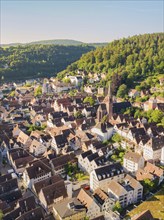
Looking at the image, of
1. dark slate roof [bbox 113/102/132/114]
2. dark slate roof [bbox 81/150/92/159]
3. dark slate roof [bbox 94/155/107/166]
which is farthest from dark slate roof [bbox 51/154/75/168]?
Result: dark slate roof [bbox 113/102/132/114]

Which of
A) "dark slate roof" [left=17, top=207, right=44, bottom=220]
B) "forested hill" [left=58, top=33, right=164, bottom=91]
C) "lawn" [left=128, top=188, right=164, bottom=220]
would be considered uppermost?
"forested hill" [left=58, top=33, right=164, bottom=91]

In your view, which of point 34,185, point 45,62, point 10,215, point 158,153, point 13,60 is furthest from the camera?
point 45,62

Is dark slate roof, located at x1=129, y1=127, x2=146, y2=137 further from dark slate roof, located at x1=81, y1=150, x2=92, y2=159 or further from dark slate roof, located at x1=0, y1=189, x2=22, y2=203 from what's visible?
dark slate roof, located at x1=0, y1=189, x2=22, y2=203

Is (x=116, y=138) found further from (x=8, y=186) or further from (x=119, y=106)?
(x=8, y=186)

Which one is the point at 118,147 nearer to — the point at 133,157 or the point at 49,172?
the point at 133,157

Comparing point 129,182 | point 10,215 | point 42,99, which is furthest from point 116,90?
point 10,215

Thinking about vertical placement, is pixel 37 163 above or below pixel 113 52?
below

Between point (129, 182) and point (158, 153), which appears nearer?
point (129, 182)

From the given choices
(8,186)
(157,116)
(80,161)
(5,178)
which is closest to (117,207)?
(80,161)
